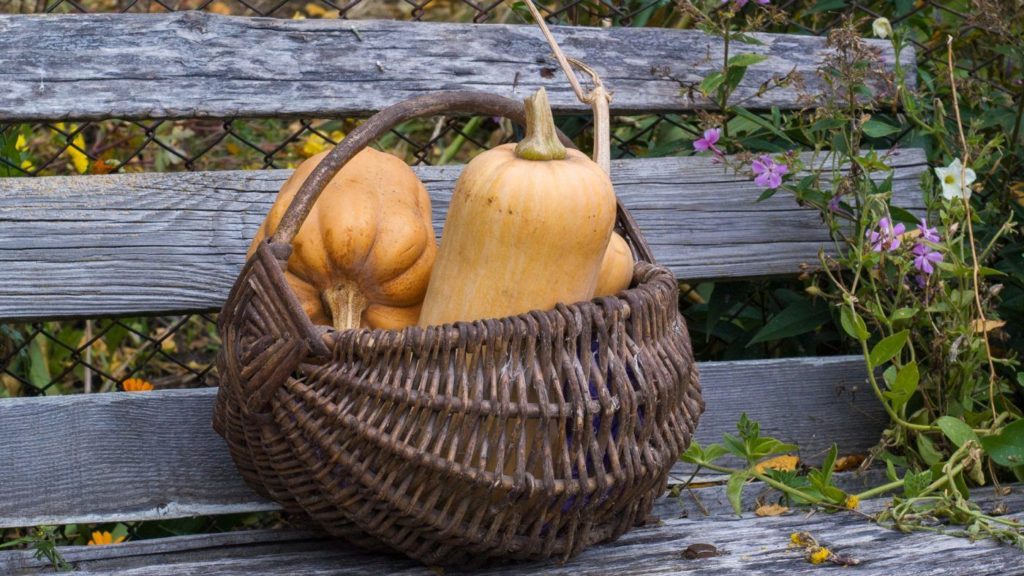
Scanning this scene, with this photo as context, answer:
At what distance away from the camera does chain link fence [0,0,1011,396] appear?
1.79 m

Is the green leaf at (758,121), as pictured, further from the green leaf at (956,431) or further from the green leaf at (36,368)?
the green leaf at (36,368)

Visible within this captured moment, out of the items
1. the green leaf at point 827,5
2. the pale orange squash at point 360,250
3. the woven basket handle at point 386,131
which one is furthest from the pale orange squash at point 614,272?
the green leaf at point 827,5

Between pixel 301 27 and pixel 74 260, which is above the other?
pixel 301 27

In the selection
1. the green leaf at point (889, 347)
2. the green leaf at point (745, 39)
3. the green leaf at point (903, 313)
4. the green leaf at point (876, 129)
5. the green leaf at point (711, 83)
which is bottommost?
the green leaf at point (889, 347)

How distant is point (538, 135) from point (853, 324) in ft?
1.83

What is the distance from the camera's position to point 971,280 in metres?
1.67

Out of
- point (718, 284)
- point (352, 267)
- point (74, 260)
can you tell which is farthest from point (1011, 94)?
point (74, 260)

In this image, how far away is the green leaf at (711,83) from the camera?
169cm

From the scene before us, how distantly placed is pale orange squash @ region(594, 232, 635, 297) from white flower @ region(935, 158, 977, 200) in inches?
21.1

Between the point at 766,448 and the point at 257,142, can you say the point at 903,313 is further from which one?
the point at 257,142

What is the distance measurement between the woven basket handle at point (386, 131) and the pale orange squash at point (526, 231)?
106 mm

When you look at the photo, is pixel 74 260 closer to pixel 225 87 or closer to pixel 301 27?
pixel 225 87

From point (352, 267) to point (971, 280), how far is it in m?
0.96

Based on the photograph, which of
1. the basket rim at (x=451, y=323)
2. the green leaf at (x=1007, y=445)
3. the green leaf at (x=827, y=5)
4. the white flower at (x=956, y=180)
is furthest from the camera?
the green leaf at (x=827, y=5)
